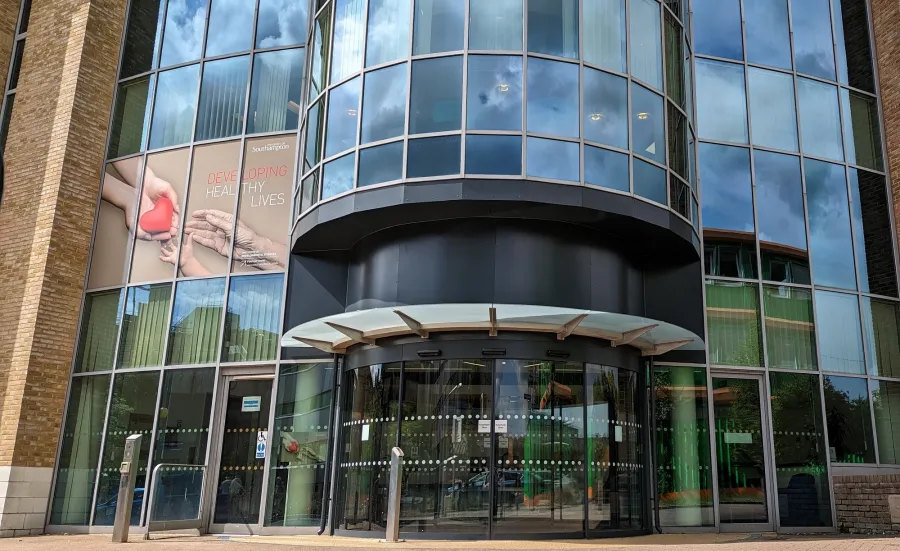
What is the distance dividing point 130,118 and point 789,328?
14.1m

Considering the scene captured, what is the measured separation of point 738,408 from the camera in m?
14.0

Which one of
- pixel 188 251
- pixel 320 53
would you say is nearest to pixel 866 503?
pixel 320 53

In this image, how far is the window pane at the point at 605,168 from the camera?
12.0 m

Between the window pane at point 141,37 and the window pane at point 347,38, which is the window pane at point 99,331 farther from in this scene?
the window pane at point 347,38

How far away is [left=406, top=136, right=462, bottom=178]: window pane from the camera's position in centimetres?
1176

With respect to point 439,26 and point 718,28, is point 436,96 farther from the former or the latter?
point 718,28

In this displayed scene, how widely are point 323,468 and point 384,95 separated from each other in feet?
20.3

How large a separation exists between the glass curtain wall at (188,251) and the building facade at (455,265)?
0.21 ft

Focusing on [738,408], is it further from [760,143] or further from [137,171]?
[137,171]

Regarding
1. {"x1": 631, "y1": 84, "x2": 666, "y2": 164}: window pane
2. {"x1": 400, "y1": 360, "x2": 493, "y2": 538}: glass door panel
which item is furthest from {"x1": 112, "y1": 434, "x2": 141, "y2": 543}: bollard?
{"x1": 631, "y1": 84, "x2": 666, "y2": 164}: window pane

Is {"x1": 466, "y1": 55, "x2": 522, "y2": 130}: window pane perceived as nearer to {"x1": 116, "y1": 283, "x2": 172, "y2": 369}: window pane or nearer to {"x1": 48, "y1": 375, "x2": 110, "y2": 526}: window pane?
{"x1": 116, "y1": 283, "x2": 172, "y2": 369}: window pane

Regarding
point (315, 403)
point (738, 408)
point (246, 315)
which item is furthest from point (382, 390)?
point (738, 408)

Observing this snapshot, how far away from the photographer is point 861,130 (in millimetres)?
16391

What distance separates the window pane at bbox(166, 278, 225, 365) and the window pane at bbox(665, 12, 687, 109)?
29.1ft
